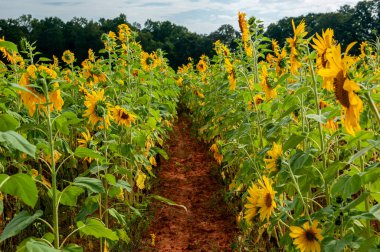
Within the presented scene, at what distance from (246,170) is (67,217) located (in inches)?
58.5

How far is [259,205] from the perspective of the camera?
7.09ft

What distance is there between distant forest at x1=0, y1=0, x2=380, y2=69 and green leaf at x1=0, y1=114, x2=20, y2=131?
646 inches

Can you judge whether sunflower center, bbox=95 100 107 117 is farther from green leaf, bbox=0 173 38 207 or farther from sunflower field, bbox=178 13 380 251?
green leaf, bbox=0 173 38 207

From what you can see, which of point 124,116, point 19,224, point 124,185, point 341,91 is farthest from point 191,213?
point 341,91

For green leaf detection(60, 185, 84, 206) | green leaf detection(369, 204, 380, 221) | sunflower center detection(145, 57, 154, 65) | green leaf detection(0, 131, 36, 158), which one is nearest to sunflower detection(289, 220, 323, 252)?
green leaf detection(369, 204, 380, 221)

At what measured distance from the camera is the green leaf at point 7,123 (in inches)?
57.7

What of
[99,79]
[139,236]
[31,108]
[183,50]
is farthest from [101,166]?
[183,50]

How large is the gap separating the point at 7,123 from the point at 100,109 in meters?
1.26

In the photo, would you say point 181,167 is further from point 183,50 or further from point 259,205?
point 183,50

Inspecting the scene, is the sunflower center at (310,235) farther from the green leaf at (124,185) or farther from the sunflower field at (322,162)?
the green leaf at (124,185)

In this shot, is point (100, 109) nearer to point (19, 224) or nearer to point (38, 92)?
point (38, 92)

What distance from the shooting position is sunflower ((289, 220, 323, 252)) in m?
1.85

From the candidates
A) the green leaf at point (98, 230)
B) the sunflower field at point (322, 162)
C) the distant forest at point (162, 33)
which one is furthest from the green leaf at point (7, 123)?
the distant forest at point (162, 33)

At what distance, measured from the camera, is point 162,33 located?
30.1 m
